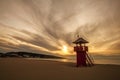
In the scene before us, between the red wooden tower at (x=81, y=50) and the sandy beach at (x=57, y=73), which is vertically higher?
the red wooden tower at (x=81, y=50)

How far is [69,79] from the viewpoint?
40.6ft

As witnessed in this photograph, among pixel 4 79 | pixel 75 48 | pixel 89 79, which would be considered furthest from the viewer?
pixel 75 48

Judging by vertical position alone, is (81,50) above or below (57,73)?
above

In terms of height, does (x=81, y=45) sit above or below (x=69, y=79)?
above

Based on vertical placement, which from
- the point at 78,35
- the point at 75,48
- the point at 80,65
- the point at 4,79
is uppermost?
the point at 78,35

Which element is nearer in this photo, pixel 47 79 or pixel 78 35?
pixel 47 79

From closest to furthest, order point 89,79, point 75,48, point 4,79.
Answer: point 4,79 < point 89,79 < point 75,48

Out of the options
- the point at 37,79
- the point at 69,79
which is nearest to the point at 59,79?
the point at 69,79

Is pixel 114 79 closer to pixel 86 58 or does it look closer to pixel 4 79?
pixel 4 79

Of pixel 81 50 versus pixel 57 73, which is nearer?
pixel 57 73

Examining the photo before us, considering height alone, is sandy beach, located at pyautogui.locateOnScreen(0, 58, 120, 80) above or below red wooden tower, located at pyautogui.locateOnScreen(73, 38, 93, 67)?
below

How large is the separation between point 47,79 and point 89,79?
281cm

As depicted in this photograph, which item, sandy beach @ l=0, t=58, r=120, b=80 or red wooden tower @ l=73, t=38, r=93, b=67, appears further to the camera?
red wooden tower @ l=73, t=38, r=93, b=67

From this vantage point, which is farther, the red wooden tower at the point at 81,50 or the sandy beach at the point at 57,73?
the red wooden tower at the point at 81,50
